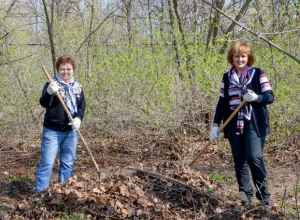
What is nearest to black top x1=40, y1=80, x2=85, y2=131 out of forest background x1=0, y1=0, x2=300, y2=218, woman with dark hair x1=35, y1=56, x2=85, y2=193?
→ woman with dark hair x1=35, y1=56, x2=85, y2=193

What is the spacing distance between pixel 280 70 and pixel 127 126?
2845 mm

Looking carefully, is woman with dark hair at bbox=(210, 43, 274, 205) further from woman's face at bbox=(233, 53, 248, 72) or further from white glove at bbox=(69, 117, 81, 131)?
white glove at bbox=(69, 117, 81, 131)

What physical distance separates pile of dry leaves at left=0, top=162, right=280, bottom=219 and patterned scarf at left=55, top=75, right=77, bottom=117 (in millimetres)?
972

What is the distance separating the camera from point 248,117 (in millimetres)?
4285

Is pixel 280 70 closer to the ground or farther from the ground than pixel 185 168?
farther from the ground

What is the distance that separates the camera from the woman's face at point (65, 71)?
5.05 meters

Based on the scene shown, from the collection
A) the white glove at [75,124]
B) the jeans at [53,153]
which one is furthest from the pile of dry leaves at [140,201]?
the white glove at [75,124]

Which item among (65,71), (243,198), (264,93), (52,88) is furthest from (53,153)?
(264,93)

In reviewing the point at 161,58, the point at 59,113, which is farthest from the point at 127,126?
the point at 59,113

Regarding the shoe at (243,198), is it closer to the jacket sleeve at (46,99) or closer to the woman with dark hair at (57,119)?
the woman with dark hair at (57,119)

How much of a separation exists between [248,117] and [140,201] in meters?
1.39

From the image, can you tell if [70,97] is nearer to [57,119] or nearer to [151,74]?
[57,119]

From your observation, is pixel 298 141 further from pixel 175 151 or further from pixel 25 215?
pixel 25 215

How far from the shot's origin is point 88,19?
9.48m
